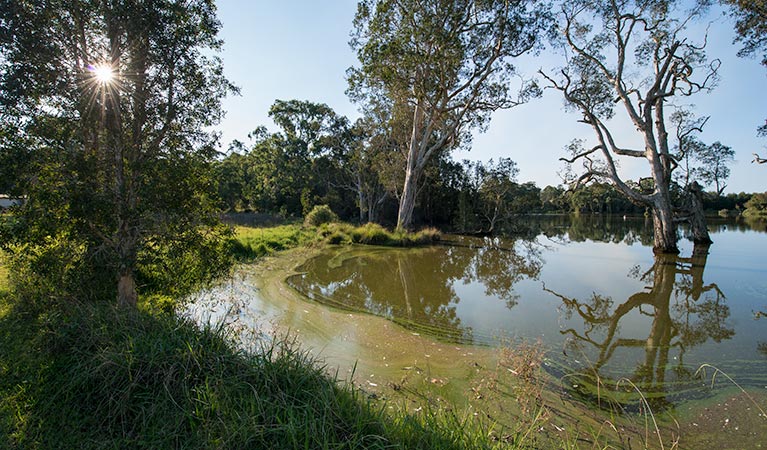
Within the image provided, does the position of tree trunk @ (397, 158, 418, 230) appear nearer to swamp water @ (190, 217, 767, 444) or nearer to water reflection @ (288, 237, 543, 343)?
water reflection @ (288, 237, 543, 343)

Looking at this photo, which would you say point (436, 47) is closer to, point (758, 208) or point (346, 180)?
point (346, 180)

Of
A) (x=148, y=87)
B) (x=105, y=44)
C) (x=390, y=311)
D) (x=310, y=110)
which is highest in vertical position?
(x=310, y=110)

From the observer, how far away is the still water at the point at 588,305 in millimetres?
5184

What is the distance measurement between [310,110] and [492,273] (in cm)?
3244

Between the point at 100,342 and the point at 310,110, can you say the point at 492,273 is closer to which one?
the point at 100,342

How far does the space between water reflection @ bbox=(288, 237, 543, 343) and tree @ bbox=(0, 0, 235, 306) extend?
420 centimetres

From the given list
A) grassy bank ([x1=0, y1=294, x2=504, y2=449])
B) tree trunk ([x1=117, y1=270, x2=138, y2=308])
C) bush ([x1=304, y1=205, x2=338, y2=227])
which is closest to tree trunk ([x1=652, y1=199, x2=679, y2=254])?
grassy bank ([x1=0, y1=294, x2=504, y2=449])

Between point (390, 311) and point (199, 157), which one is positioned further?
point (390, 311)

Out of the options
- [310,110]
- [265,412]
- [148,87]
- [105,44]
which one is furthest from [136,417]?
[310,110]

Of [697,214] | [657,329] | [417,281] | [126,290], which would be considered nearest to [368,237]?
[417,281]

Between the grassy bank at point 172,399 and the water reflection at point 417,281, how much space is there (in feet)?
11.9

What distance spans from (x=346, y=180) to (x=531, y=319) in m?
34.1

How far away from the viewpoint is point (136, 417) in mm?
2789

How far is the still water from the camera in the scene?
5184 millimetres
